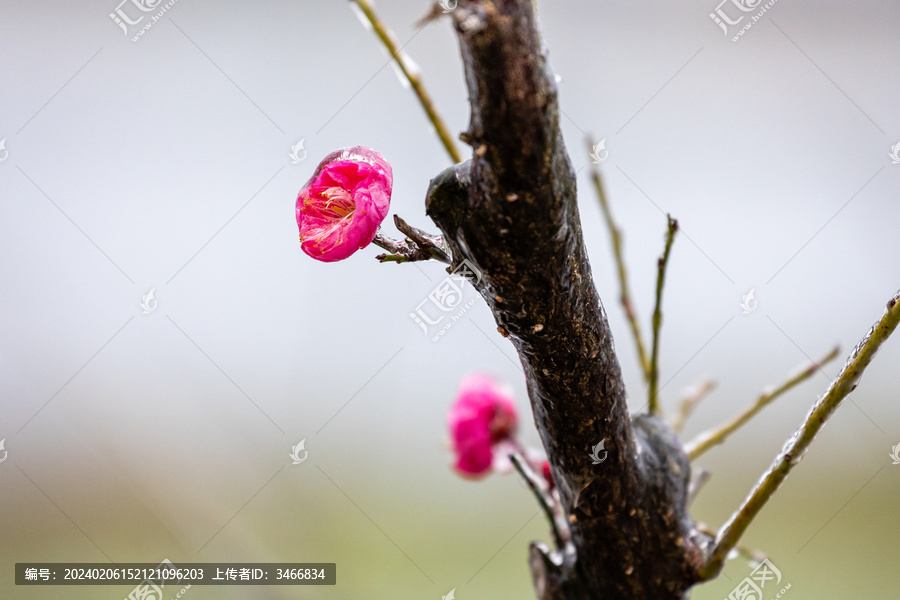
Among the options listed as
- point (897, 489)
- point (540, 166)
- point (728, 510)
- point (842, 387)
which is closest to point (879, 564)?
point (897, 489)

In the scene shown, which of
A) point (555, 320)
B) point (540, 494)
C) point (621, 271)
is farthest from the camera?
point (621, 271)

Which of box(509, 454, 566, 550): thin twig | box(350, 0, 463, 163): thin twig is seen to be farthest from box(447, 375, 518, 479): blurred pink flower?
box(350, 0, 463, 163): thin twig

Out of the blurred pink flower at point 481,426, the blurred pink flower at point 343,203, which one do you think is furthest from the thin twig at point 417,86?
the blurred pink flower at point 481,426

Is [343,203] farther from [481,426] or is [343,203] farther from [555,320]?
[481,426]

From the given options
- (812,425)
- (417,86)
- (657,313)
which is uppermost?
(417,86)

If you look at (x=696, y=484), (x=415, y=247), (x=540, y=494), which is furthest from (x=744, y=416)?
(x=415, y=247)

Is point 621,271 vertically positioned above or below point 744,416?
above
